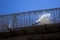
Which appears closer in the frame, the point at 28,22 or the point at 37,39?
the point at 37,39

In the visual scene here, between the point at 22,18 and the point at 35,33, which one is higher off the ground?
the point at 22,18

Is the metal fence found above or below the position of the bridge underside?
above

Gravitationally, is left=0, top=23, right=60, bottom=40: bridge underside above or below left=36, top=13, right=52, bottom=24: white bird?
below

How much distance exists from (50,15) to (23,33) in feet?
4.49

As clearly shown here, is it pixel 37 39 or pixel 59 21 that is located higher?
pixel 59 21

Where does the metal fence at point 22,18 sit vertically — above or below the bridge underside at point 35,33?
above

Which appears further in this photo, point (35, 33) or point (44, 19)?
point (44, 19)

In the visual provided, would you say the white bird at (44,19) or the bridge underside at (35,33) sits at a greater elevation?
the white bird at (44,19)

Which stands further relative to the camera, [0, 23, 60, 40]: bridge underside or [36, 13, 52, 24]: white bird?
[36, 13, 52, 24]: white bird

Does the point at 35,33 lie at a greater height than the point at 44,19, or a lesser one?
lesser

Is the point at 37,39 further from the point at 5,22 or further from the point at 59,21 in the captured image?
the point at 5,22

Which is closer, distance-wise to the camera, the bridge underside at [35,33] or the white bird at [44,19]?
the bridge underside at [35,33]

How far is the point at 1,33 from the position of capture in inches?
290

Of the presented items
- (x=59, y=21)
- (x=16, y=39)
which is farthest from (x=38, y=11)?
(x=16, y=39)
